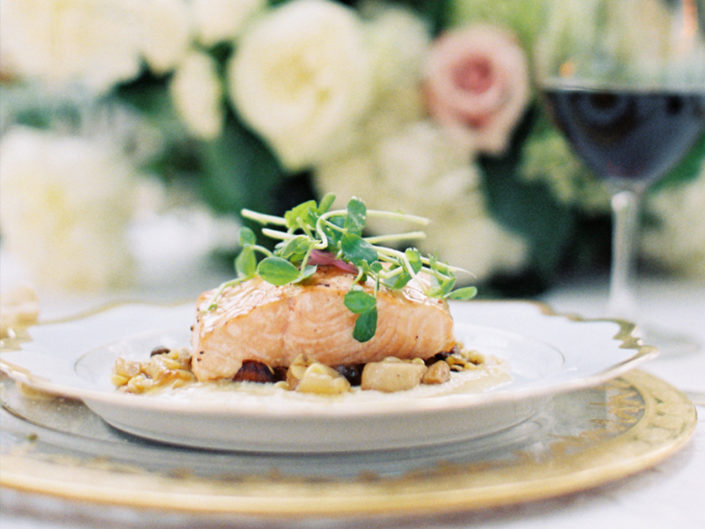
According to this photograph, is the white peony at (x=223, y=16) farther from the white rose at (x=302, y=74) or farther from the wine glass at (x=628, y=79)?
the wine glass at (x=628, y=79)

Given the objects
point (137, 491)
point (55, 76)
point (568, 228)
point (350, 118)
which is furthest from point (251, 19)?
point (137, 491)

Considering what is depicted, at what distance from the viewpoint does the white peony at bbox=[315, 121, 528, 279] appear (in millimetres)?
2004

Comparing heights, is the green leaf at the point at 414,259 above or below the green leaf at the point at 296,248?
below

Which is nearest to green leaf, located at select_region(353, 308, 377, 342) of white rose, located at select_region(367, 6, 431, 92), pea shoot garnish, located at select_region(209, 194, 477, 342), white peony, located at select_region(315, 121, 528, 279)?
pea shoot garnish, located at select_region(209, 194, 477, 342)

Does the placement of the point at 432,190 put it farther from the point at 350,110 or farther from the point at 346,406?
the point at 346,406

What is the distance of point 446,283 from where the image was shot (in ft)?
4.01

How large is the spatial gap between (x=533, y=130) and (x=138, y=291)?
1.08 m

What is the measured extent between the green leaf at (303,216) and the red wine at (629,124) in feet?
2.47

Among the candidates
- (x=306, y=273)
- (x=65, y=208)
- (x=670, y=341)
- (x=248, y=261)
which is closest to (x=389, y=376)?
(x=306, y=273)

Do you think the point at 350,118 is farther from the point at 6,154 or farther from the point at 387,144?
the point at 6,154

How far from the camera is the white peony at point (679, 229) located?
2.27 m

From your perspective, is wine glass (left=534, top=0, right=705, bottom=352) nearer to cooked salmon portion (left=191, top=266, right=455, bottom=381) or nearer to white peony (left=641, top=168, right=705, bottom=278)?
white peony (left=641, top=168, right=705, bottom=278)

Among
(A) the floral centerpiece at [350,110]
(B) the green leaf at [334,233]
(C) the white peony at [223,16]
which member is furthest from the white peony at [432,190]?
(B) the green leaf at [334,233]

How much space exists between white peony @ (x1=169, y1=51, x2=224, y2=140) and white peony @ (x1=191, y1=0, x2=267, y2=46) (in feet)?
0.19
